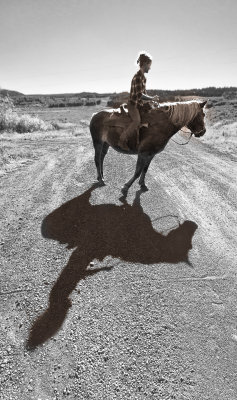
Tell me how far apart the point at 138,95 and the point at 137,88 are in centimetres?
15

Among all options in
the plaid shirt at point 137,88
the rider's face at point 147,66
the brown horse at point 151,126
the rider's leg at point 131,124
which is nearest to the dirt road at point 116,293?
the brown horse at point 151,126

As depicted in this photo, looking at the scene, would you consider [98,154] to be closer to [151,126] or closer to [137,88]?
[151,126]

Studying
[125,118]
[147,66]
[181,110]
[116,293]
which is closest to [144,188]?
[125,118]

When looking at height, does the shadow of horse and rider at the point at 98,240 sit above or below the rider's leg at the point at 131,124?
below

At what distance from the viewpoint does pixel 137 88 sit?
5.36 m

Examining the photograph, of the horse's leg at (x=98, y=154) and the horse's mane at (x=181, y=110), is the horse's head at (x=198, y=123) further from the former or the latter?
the horse's leg at (x=98, y=154)

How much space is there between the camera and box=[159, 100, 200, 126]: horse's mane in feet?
18.7

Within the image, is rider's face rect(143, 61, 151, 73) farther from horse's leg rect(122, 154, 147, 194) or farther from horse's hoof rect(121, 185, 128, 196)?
horse's hoof rect(121, 185, 128, 196)

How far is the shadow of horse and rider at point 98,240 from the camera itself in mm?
3518

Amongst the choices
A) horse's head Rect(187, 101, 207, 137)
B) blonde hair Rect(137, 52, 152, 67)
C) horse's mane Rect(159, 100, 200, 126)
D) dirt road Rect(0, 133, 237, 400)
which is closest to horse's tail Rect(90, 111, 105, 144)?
dirt road Rect(0, 133, 237, 400)

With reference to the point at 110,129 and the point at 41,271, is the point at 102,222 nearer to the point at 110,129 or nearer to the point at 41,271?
the point at 41,271

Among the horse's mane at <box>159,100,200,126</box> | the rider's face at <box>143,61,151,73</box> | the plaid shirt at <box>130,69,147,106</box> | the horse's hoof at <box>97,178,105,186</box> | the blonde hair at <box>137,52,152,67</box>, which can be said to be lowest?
the horse's hoof at <box>97,178,105,186</box>

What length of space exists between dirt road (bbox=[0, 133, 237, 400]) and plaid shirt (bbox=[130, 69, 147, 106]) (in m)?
2.33

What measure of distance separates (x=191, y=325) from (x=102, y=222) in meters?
2.74
